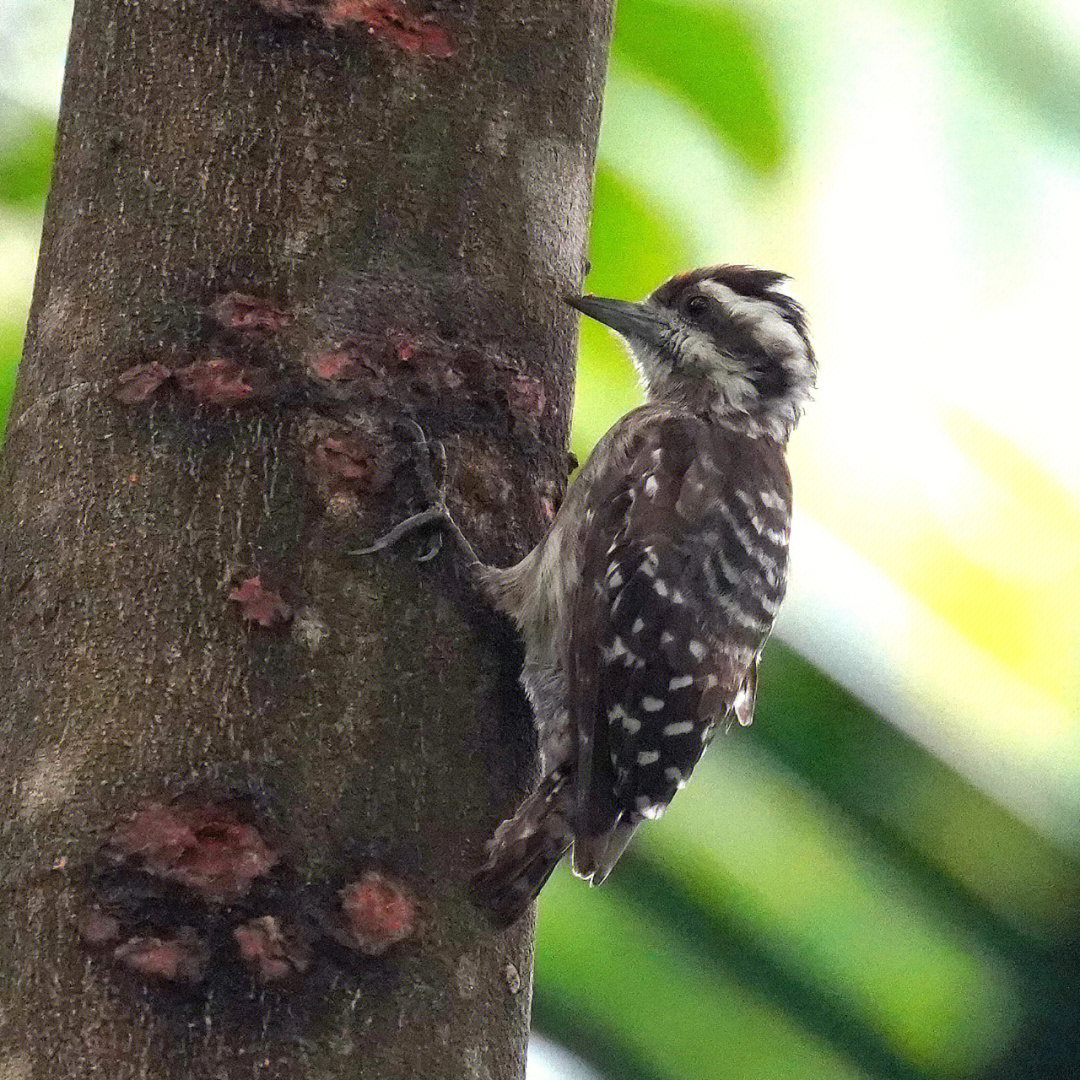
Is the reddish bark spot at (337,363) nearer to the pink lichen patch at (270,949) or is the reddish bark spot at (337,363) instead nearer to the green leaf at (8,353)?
the pink lichen patch at (270,949)

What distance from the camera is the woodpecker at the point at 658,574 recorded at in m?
2.43

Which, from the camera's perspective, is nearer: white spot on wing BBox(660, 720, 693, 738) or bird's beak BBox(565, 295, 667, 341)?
white spot on wing BBox(660, 720, 693, 738)

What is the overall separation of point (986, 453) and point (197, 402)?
2.40 m

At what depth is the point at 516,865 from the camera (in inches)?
71.8

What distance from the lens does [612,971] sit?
377 centimetres

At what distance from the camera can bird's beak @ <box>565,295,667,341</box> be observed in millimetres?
3087

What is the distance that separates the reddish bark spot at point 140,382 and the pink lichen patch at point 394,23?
51 cm

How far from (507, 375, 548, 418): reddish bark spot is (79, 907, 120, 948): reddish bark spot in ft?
2.85

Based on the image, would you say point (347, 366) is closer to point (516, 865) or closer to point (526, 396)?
point (526, 396)

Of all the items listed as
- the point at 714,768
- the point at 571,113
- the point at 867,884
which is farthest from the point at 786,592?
the point at 571,113

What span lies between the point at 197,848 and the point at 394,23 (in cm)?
108

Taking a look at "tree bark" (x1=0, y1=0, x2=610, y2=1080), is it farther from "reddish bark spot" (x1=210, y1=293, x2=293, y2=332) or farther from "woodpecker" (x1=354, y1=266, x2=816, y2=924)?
"woodpecker" (x1=354, y1=266, x2=816, y2=924)

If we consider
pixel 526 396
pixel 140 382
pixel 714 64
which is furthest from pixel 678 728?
pixel 714 64

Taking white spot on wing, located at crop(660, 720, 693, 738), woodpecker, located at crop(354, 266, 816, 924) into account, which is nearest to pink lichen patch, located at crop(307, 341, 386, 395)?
woodpecker, located at crop(354, 266, 816, 924)
